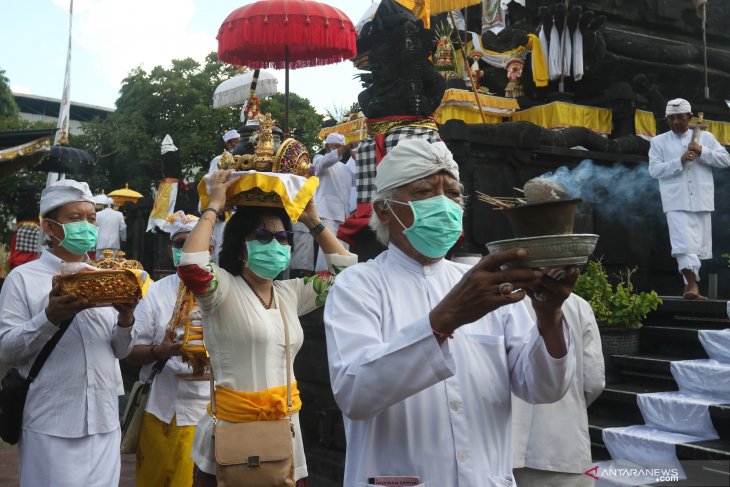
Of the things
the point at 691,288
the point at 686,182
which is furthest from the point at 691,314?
the point at 686,182

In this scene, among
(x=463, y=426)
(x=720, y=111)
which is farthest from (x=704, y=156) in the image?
(x=463, y=426)

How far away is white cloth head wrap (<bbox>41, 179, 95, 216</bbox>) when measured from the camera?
4625 mm

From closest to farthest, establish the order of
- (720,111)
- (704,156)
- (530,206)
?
(530,206)
(704,156)
(720,111)

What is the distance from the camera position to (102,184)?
3241 cm

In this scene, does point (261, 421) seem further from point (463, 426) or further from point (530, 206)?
point (530, 206)

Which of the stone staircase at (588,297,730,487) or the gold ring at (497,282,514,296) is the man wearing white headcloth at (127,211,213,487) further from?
the gold ring at (497,282,514,296)

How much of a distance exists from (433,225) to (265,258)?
5.58 ft

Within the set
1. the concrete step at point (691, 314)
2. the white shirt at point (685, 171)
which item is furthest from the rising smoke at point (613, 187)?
the concrete step at point (691, 314)

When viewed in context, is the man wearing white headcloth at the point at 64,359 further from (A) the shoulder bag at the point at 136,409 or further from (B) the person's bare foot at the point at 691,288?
(B) the person's bare foot at the point at 691,288

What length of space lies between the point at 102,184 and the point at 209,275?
30.4m

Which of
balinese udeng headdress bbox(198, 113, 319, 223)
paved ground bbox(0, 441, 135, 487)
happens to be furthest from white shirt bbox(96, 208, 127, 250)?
balinese udeng headdress bbox(198, 113, 319, 223)

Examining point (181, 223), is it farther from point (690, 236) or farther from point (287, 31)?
point (690, 236)

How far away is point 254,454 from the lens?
3.80 metres

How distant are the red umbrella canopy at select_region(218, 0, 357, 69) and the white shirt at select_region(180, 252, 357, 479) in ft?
16.9
